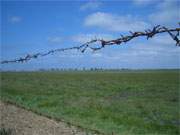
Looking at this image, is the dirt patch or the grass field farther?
the grass field

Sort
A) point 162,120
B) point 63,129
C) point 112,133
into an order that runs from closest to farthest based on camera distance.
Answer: point 63,129 → point 112,133 → point 162,120

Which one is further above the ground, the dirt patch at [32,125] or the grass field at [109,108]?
the dirt patch at [32,125]

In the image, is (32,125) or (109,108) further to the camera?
(109,108)

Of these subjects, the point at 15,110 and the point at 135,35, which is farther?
the point at 15,110

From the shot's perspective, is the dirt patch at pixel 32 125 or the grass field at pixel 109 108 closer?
the dirt patch at pixel 32 125

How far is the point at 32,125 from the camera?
888cm

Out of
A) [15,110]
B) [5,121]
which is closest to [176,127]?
[15,110]

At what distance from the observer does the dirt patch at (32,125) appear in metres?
8.20

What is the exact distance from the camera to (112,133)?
961 cm

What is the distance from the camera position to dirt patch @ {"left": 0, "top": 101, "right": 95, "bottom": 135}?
8.20 metres

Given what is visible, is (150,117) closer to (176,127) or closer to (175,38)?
(176,127)

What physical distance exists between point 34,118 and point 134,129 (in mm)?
3852

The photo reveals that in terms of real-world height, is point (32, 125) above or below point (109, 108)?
above

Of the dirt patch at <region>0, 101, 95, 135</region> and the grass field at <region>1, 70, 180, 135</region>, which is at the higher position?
the dirt patch at <region>0, 101, 95, 135</region>
